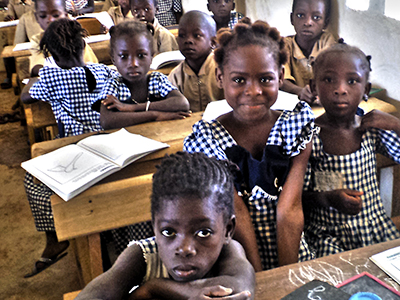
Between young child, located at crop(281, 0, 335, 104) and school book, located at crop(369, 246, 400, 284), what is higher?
young child, located at crop(281, 0, 335, 104)

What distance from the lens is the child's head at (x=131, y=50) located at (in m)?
2.17

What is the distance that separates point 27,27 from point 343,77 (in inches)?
148

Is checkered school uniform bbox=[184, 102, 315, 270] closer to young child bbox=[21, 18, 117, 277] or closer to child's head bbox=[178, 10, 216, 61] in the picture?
young child bbox=[21, 18, 117, 277]

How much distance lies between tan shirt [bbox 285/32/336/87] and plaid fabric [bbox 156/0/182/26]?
326 cm

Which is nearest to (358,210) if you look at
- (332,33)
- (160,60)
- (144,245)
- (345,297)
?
(345,297)

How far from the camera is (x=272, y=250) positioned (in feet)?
4.65

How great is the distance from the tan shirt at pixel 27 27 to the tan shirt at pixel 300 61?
9.08ft

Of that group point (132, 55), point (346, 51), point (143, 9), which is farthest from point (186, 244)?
point (143, 9)

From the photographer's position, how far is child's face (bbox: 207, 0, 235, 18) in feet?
11.2

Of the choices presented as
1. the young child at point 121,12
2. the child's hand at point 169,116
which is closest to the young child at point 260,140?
the child's hand at point 169,116

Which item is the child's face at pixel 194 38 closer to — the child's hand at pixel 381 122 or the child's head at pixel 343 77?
the child's head at pixel 343 77

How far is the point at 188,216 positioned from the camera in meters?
0.93

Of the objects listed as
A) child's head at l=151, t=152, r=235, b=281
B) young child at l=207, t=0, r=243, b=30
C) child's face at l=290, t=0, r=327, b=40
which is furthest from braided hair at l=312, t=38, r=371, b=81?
young child at l=207, t=0, r=243, b=30

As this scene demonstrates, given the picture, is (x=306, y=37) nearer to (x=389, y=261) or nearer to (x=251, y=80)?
(x=251, y=80)
